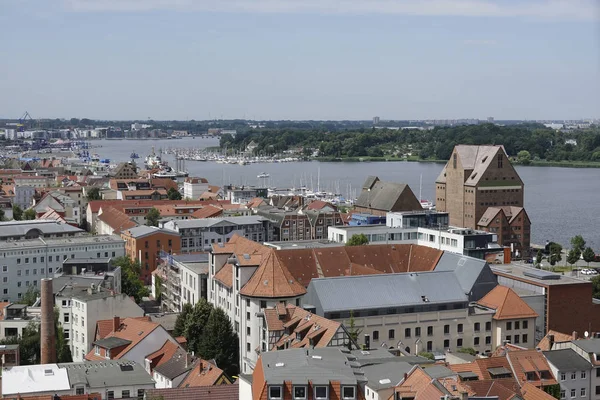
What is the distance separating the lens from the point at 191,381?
40.4 feet

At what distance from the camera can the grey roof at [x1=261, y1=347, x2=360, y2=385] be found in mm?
8727

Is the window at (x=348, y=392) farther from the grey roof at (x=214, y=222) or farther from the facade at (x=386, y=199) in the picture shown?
the facade at (x=386, y=199)

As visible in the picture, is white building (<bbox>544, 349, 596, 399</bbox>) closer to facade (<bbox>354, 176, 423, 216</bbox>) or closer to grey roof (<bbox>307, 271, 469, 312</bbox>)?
grey roof (<bbox>307, 271, 469, 312</bbox>)

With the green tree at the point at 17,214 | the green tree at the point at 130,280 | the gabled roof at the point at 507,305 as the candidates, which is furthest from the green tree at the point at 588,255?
the green tree at the point at 17,214

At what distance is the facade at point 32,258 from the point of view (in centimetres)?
2166

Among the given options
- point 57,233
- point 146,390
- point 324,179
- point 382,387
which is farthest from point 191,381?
point 324,179

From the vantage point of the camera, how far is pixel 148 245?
24.9m

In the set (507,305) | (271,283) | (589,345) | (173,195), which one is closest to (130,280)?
(271,283)

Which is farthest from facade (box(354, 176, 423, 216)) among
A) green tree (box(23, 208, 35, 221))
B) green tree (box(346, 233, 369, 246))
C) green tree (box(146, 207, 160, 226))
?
green tree (box(23, 208, 35, 221))

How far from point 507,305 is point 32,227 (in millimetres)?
14729

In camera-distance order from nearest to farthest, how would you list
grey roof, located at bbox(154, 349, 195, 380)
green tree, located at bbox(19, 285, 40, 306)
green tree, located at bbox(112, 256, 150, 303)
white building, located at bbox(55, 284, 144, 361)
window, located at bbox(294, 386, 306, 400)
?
window, located at bbox(294, 386, 306, 400)
grey roof, located at bbox(154, 349, 195, 380)
white building, located at bbox(55, 284, 144, 361)
green tree, located at bbox(19, 285, 40, 306)
green tree, located at bbox(112, 256, 150, 303)

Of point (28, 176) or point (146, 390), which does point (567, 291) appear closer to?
point (146, 390)

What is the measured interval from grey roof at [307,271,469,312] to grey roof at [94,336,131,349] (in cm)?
326

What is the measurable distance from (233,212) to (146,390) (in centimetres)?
1964
